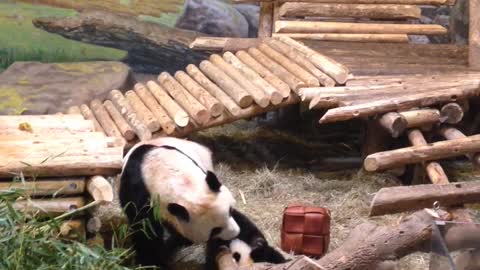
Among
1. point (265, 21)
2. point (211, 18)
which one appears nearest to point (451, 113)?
point (265, 21)

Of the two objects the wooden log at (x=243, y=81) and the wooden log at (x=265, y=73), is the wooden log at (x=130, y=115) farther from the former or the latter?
the wooden log at (x=265, y=73)

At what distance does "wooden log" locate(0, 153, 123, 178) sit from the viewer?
13.7ft

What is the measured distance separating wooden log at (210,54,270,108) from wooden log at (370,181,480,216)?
148 cm

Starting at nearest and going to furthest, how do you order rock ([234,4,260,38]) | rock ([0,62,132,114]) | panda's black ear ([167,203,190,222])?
panda's black ear ([167,203,190,222]) < rock ([0,62,132,114]) < rock ([234,4,260,38])

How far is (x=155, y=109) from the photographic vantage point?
616 centimetres

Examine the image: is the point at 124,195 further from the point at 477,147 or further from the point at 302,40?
the point at 302,40

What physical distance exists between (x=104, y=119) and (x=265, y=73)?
4.53 feet

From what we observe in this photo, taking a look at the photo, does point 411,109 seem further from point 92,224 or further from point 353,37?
point 92,224

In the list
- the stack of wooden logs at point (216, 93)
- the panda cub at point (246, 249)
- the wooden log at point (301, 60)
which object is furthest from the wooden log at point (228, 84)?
the panda cub at point (246, 249)

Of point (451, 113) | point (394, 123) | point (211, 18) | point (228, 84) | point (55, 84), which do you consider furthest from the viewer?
point (211, 18)

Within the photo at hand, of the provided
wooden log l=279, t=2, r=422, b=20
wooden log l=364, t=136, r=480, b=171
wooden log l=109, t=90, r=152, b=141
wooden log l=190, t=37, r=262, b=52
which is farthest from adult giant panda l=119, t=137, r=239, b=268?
wooden log l=279, t=2, r=422, b=20

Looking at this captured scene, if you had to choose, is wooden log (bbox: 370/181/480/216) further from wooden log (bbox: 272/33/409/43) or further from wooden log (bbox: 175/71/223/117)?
wooden log (bbox: 272/33/409/43)

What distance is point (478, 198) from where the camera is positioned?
15.5ft

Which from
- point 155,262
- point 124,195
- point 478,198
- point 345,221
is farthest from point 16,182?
point 478,198
